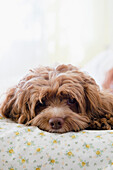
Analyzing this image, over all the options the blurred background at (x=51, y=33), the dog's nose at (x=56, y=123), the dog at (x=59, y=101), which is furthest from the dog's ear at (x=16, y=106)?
the blurred background at (x=51, y=33)

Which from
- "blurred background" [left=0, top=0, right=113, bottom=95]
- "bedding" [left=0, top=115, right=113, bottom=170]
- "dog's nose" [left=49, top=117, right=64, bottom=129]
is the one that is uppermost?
"blurred background" [left=0, top=0, right=113, bottom=95]

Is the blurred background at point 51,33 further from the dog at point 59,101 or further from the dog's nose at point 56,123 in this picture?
the dog's nose at point 56,123

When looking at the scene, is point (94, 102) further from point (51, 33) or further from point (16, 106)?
point (51, 33)

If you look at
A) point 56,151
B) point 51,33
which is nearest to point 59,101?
point 56,151

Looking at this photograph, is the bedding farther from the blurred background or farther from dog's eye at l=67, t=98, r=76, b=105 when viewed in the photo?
the blurred background

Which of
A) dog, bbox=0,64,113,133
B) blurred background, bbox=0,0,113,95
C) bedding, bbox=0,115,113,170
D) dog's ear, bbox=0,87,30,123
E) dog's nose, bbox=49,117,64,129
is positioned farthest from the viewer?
blurred background, bbox=0,0,113,95

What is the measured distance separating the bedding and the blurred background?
10.5 ft

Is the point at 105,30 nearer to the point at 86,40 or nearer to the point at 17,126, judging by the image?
the point at 86,40

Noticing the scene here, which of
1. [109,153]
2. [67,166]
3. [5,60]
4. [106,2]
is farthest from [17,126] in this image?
[106,2]

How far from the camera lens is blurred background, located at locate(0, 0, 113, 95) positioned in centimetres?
604

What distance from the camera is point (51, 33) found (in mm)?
7418

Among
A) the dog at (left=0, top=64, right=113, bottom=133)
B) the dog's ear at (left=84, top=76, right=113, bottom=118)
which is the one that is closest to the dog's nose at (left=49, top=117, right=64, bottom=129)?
the dog at (left=0, top=64, right=113, bottom=133)

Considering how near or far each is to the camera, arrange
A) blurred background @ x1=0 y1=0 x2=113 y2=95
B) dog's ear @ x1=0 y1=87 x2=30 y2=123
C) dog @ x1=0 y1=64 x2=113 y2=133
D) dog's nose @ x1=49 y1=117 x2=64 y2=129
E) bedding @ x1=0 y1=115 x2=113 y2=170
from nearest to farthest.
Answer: bedding @ x1=0 y1=115 x2=113 y2=170 → dog's nose @ x1=49 y1=117 x2=64 y2=129 → dog @ x1=0 y1=64 x2=113 y2=133 → dog's ear @ x1=0 y1=87 x2=30 y2=123 → blurred background @ x1=0 y1=0 x2=113 y2=95

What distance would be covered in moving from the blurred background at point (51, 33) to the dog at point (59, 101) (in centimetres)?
254
